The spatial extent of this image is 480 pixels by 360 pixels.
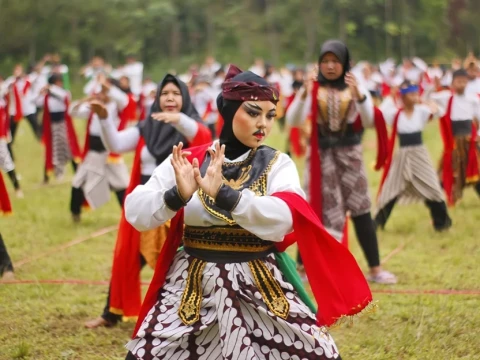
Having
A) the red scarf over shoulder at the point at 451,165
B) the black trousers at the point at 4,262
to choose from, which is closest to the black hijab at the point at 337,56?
the black trousers at the point at 4,262

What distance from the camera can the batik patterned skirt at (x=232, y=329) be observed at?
301 centimetres

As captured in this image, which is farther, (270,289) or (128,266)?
(128,266)

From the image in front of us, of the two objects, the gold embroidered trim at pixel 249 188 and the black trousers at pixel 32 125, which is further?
the black trousers at pixel 32 125

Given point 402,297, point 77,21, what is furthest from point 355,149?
point 77,21

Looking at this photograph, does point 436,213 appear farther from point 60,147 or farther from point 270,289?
point 60,147

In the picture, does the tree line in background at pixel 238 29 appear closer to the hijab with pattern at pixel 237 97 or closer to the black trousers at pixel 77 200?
the black trousers at pixel 77 200

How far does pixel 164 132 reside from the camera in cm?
450

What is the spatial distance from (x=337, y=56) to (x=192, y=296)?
2.40 meters

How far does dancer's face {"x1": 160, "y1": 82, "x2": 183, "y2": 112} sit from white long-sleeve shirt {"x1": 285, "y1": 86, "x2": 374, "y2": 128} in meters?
1.19

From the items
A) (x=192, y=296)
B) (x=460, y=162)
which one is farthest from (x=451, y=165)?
(x=192, y=296)

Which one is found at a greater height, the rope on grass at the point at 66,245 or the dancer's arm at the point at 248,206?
the dancer's arm at the point at 248,206

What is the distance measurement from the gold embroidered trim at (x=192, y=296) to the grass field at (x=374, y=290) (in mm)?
1329

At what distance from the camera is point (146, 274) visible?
6.05 metres

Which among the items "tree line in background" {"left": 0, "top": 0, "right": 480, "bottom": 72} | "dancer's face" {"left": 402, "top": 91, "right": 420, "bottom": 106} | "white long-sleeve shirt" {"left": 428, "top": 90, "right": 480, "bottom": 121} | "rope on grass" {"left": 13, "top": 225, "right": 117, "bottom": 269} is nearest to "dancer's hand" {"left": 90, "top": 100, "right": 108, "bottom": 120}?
"rope on grass" {"left": 13, "top": 225, "right": 117, "bottom": 269}
